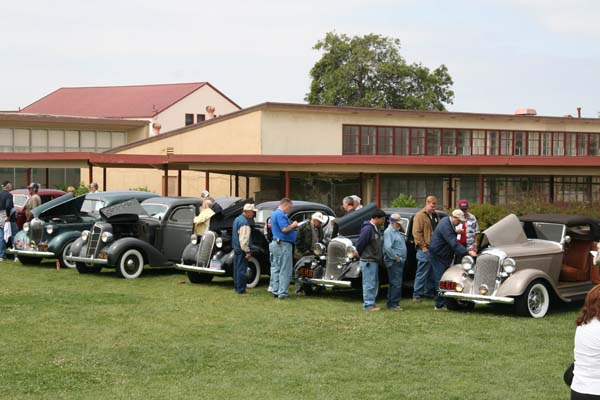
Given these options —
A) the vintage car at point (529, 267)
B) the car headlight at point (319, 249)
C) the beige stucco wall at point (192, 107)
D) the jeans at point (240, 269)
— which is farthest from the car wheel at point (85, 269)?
the beige stucco wall at point (192, 107)

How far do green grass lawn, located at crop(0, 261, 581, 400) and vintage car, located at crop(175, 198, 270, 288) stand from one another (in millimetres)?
1205

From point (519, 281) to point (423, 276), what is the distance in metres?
2.21

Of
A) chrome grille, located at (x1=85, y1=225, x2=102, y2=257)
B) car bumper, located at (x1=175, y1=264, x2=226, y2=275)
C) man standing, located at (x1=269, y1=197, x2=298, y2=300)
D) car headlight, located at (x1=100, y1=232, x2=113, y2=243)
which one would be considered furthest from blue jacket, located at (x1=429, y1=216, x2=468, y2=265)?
chrome grille, located at (x1=85, y1=225, x2=102, y2=257)

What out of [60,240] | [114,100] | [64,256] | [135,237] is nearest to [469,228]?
[135,237]

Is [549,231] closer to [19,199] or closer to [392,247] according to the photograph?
[392,247]

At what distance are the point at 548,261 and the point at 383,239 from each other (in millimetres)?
2561

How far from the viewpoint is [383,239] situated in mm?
13398

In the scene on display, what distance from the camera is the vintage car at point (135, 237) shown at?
57.2 ft

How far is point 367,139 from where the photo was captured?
3884cm

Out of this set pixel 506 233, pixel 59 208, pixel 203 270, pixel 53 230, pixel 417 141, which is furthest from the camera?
pixel 417 141

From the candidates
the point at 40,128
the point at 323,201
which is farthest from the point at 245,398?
the point at 40,128

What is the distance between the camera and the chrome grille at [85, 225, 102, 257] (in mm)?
17703

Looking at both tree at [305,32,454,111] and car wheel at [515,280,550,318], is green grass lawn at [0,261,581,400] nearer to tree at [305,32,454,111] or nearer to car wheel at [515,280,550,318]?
car wheel at [515,280,550,318]

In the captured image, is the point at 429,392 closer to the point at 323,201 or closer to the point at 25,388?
the point at 25,388
